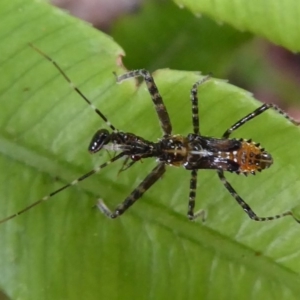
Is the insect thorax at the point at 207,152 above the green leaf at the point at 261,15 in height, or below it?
below

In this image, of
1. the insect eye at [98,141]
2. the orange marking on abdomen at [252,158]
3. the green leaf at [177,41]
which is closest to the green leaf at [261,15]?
the orange marking on abdomen at [252,158]

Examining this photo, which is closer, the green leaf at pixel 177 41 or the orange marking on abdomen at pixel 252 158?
the orange marking on abdomen at pixel 252 158

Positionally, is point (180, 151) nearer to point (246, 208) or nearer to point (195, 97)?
point (195, 97)

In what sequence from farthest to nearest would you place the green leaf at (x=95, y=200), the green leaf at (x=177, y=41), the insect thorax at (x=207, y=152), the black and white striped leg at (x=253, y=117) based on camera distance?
1. the green leaf at (x=177, y=41)
2. the insect thorax at (x=207, y=152)
3. the black and white striped leg at (x=253, y=117)
4. the green leaf at (x=95, y=200)

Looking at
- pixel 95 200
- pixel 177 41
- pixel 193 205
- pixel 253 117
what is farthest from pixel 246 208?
Result: pixel 177 41

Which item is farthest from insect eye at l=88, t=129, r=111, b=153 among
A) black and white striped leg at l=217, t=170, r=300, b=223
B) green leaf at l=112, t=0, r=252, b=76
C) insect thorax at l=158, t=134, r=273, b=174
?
green leaf at l=112, t=0, r=252, b=76

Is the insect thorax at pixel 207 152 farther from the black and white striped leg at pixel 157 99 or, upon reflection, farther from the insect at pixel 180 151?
the black and white striped leg at pixel 157 99
